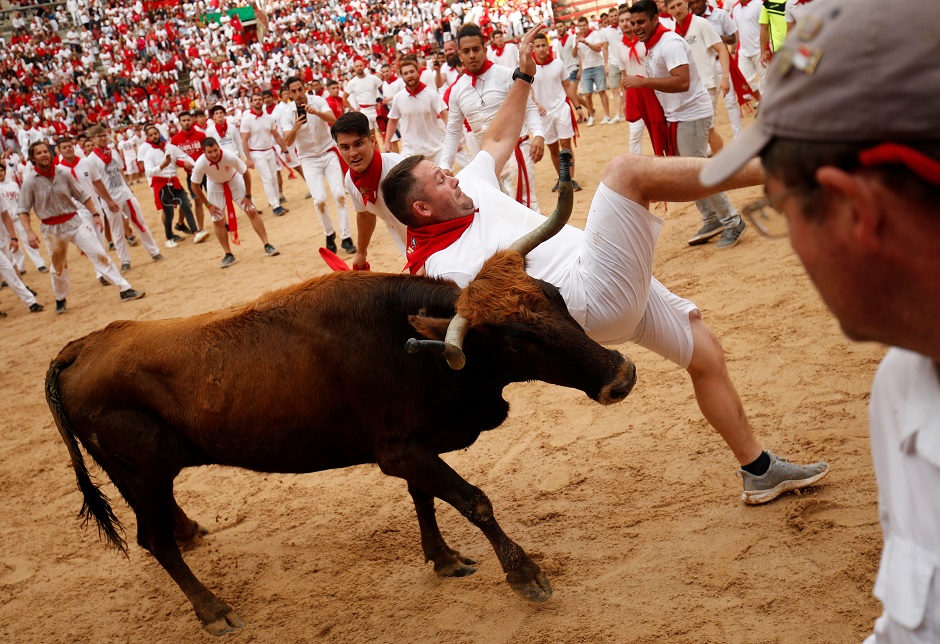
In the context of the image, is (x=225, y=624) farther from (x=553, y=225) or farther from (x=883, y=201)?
(x=883, y=201)

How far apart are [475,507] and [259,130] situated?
1378 cm

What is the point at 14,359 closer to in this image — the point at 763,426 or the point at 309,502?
the point at 309,502

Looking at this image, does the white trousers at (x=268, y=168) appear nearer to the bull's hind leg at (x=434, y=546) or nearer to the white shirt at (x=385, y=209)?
the white shirt at (x=385, y=209)

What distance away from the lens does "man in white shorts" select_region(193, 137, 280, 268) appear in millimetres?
12711

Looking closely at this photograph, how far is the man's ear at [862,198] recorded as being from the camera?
91 centimetres

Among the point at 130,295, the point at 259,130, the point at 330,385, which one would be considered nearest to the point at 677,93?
the point at 330,385

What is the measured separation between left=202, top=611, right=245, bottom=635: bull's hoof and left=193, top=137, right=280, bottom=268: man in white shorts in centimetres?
901

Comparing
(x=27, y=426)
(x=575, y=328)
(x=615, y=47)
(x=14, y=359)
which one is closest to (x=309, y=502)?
(x=575, y=328)

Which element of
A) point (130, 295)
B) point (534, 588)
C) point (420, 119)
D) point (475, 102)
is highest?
point (475, 102)

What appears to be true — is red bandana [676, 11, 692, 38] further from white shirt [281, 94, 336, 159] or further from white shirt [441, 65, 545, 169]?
white shirt [281, 94, 336, 159]

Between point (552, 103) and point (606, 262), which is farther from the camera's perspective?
point (552, 103)

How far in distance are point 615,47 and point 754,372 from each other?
48.0ft

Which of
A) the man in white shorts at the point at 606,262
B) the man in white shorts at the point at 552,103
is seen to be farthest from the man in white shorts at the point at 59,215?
the man in white shorts at the point at 606,262

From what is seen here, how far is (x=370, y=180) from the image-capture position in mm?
6602
